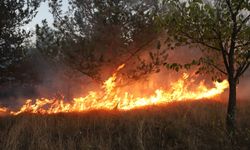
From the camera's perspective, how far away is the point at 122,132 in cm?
1220

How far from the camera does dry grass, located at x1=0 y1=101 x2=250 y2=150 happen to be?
10.6 metres

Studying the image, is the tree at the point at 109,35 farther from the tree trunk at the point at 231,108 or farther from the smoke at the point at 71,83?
the tree trunk at the point at 231,108

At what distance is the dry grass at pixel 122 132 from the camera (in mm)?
10578

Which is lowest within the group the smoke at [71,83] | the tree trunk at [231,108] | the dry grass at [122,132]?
the dry grass at [122,132]

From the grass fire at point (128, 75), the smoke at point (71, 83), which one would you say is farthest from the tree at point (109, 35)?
the smoke at point (71, 83)

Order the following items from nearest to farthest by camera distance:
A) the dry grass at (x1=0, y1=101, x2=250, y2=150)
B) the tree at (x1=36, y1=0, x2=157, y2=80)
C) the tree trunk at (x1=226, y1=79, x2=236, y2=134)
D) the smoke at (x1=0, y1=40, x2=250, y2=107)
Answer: the dry grass at (x1=0, y1=101, x2=250, y2=150)
the tree trunk at (x1=226, y1=79, x2=236, y2=134)
the tree at (x1=36, y1=0, x2=157, y2=80)
the smoke at (x1=0, y1=40, x2=250, y2=107)

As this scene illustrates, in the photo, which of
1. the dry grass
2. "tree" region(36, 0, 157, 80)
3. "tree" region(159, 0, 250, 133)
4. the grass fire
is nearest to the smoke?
the grass fire

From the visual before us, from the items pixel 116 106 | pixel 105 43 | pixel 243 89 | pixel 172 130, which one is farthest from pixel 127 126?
pixel 243 89

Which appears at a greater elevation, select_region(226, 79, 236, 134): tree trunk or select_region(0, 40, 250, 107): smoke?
select_region(0, 40, 250, 107): smoke

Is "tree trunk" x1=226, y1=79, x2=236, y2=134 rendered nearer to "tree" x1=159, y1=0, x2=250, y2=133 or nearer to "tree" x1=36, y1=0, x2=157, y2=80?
"tree" x1=159, y1=0, x2=250, y2=133

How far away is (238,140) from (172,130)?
210cm

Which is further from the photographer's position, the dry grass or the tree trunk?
the tree trunk

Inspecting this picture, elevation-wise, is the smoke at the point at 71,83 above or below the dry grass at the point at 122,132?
above

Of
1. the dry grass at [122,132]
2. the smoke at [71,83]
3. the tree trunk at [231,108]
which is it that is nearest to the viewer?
the dry grass at [122,132]
